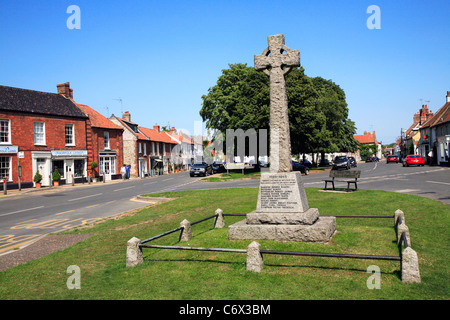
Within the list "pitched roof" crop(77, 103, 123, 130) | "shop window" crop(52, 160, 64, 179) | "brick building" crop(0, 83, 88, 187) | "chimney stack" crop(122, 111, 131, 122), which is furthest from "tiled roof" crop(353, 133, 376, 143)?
"shop window" crop(52, 160, 64, 179)

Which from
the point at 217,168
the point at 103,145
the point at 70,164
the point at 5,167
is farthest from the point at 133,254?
the point at 217,168

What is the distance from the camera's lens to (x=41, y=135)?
1455 inches

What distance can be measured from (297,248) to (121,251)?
176 inches

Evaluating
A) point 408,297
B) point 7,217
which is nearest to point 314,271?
point 408,297

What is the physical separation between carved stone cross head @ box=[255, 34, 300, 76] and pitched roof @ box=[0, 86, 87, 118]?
32.8 meters

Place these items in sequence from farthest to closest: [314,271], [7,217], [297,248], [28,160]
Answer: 1. [28,160]
2. [7,217]
3. [297,248]
4. [314,271]

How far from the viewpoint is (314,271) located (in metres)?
6.20

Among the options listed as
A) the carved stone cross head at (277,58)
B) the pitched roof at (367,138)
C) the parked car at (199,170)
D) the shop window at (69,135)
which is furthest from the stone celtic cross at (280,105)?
the pitched roof at (367,138)

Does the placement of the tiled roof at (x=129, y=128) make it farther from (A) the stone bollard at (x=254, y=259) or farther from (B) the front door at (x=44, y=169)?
(A) the stone bollard at (x=254, y=259)

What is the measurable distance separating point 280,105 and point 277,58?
4.09 ft

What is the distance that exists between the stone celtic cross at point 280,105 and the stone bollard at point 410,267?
A: 11.8 feet

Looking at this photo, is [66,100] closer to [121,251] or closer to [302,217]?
[121,251]

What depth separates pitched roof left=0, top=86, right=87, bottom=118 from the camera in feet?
114

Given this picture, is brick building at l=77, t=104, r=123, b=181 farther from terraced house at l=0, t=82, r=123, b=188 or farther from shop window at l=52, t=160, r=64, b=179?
shop window at l=52, t=160, r=64, b=179
